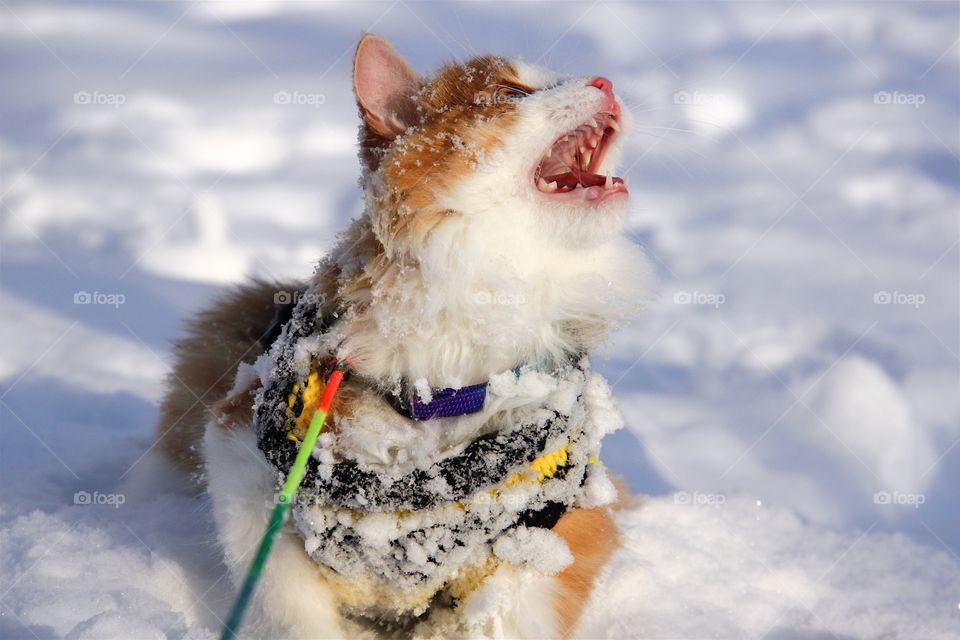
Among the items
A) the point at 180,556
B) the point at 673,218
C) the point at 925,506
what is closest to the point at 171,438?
the point at 180,556

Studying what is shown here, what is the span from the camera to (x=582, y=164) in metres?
2.06

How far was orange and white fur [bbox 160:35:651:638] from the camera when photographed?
1840 millimetres

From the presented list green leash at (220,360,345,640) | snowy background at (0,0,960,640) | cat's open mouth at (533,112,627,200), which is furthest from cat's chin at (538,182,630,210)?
green leash at (220,360,345,640)

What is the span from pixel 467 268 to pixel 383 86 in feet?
1.74

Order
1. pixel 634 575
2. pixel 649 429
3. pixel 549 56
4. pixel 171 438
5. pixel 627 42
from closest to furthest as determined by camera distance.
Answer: pixel 549 56
pixel 634 575
pixel 171 438
pixel 649 429
pixel 627 42

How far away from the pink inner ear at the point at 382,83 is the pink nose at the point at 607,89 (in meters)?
0.43

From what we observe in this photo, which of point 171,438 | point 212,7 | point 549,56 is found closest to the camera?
point 549,56

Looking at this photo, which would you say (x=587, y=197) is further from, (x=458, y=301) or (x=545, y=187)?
(x=458, y=301)

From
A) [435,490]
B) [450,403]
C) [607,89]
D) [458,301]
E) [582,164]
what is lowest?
[435,490]

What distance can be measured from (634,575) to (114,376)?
2.46 m

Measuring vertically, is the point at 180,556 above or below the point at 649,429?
below

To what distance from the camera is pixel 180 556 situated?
244 cm

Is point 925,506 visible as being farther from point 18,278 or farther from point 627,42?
point 18,278

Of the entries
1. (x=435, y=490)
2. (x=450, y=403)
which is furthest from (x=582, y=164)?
(x=435, y=490)
